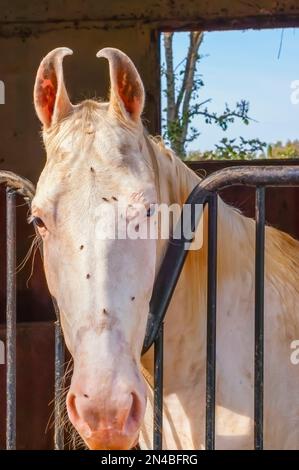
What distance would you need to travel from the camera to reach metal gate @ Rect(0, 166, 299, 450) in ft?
6.73

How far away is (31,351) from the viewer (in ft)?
15.0

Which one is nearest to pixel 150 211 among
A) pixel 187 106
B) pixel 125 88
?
pixel 125 88

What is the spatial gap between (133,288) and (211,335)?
1.06ft

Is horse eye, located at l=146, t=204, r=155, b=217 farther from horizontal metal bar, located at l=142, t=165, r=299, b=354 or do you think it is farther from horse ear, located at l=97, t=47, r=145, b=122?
horse ear, located at l=97, t=47, r=145, b=122

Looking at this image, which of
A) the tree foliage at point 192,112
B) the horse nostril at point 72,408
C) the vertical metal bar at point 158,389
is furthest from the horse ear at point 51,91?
the tree foliage at point 192,112

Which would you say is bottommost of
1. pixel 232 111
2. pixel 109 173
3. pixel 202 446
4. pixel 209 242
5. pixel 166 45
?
pixel 202 446

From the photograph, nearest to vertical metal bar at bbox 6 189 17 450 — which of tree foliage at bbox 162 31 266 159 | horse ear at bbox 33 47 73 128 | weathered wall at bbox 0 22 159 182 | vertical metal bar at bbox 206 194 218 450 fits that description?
horse ear at bbox 33 47 73 128

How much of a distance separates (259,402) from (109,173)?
28.4 inches

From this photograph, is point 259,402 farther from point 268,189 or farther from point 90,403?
point 268,189

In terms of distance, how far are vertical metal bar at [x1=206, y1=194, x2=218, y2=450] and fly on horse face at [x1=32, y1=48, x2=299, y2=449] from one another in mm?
153

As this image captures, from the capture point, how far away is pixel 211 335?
2068 mm

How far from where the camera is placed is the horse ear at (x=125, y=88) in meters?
2.04
